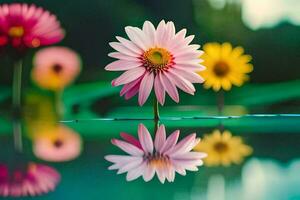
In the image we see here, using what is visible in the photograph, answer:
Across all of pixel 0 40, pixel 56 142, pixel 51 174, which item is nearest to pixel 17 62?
pixel 0 40

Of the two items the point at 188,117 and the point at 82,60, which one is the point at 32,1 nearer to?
the point at 82,60

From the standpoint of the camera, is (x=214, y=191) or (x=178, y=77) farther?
(x=178, y=77)

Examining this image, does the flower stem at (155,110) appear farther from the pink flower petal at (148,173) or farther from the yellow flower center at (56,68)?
the pink flower petal at (148,173)

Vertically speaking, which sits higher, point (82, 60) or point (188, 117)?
point (82, 60)

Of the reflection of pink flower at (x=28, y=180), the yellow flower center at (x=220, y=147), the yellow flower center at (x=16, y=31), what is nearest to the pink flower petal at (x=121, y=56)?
the yellow flower center at (x=16, y=31)

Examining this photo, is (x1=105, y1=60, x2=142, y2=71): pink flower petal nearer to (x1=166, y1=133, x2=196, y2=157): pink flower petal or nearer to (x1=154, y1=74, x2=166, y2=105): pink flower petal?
(x1=154, y1=74, x2=166, y2=105): pink flower petal

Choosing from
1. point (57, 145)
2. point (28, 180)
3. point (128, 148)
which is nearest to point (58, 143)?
point (57, 145)
